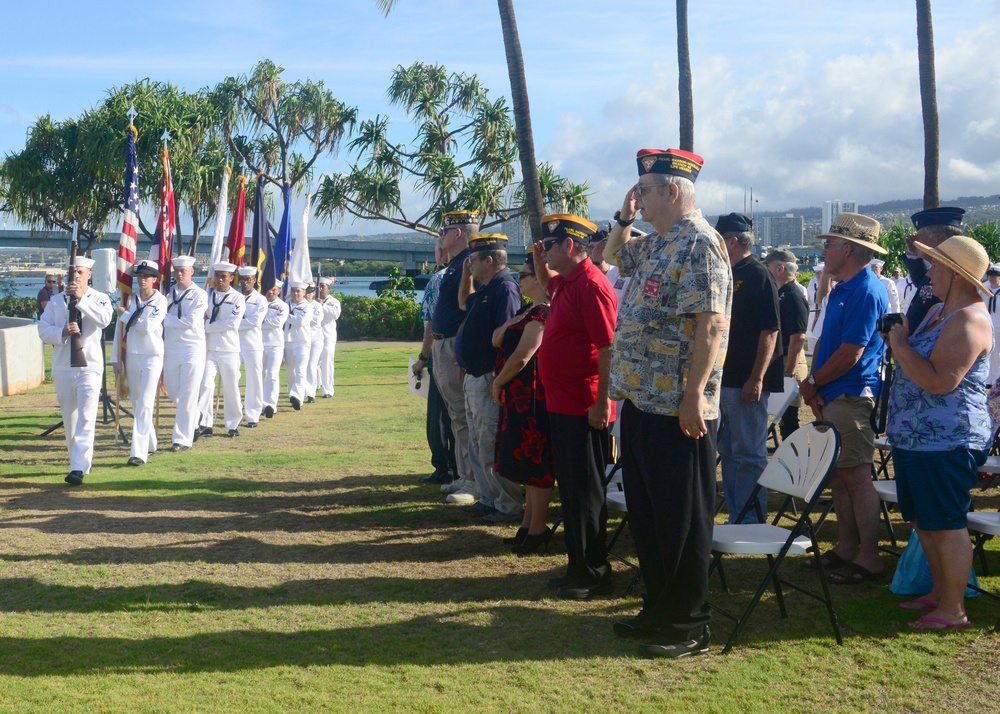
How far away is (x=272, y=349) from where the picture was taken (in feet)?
44.8

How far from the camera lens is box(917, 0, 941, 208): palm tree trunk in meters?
14.6

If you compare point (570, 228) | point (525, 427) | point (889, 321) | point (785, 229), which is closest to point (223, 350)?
point (525, 427)

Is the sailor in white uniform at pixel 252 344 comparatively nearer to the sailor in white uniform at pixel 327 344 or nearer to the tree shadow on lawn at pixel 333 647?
the sailor in white uniform at pixel 327 344

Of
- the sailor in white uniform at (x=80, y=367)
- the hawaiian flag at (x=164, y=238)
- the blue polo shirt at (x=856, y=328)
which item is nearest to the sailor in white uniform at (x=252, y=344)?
the hawaiian flag at (x=164, y=238)

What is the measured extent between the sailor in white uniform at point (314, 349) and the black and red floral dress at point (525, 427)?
9.26 m

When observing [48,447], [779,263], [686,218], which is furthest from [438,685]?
[48,447]

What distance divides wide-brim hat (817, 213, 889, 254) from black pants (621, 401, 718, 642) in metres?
1.76

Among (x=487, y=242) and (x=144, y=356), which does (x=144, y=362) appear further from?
(x=487, y=242)

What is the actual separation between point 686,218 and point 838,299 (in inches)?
65.4

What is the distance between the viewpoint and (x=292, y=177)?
37.0m

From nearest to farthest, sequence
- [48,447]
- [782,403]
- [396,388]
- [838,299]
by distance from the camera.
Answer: [838,299] < [782,403] < [48,447] < [396,388]

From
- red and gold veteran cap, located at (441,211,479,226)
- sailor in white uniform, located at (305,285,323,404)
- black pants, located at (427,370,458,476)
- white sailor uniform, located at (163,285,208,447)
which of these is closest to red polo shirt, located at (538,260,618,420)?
red and gold veteran cap, located at (441,211,479,226)

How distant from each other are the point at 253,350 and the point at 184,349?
2.29 m

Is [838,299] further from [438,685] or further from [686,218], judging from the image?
[438,685]
